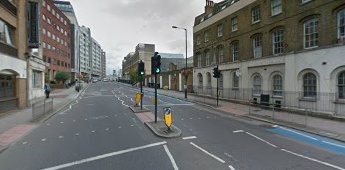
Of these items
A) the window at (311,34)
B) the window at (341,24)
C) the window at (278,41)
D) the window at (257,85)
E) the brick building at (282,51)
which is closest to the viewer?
the window at (341,24)

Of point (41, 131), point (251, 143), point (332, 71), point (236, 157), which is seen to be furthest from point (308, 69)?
point (41, 131)

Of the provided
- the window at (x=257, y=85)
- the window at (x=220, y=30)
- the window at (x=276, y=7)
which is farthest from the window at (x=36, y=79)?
the window at (x=276, y=7)

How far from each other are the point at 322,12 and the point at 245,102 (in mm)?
9779

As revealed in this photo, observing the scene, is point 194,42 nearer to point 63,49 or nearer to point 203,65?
point 203,65

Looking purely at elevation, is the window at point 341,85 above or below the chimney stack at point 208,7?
below

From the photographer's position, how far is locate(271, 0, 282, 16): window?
19.3m

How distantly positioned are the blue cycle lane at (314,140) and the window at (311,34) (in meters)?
7.67

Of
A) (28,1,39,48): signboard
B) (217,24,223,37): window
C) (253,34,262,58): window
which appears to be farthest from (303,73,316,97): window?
(28,1,39,48): signboard

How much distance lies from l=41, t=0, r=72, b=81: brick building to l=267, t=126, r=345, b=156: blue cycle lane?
50.9m

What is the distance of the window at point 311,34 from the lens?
16156mm

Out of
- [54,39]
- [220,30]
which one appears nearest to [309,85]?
[220,30]

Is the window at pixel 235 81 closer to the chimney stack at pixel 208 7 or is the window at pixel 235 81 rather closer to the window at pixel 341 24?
the window at pixel 341 24

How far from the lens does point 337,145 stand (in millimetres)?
9016

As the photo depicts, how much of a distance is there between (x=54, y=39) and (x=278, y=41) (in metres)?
59.2
